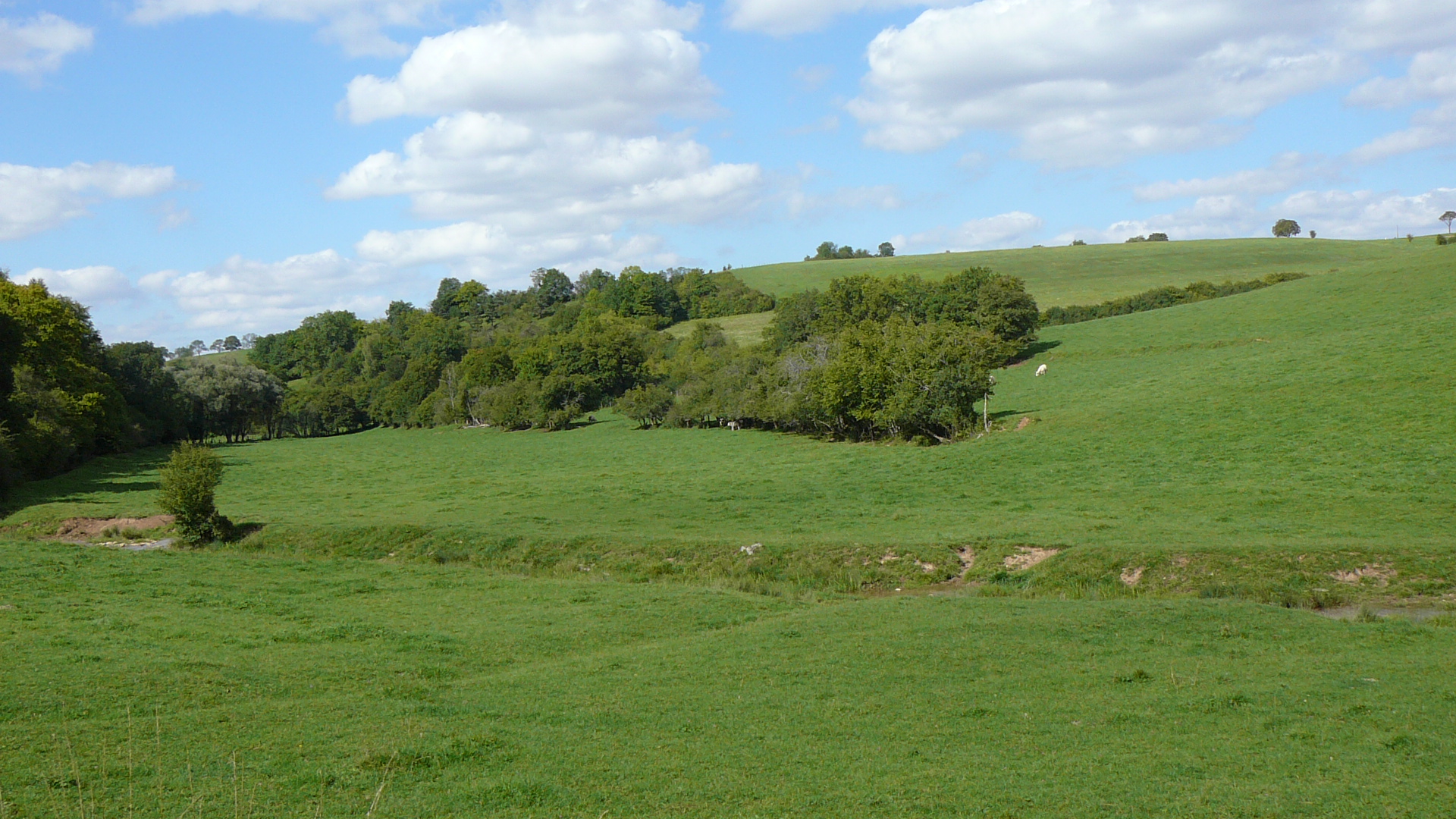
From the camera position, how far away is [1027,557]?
27.1m

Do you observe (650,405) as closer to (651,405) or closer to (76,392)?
(651,405)

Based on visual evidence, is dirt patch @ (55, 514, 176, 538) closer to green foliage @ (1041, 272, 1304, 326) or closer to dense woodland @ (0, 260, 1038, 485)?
dense woodland @ (0, 260, 1038, 485)

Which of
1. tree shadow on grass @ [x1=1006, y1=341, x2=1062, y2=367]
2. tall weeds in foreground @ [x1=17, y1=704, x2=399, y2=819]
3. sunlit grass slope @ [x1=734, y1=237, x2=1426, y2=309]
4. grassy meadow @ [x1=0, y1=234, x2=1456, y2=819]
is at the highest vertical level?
sunlit grass slope @ [x1=734, y1=237, x2=1426, y2=309]

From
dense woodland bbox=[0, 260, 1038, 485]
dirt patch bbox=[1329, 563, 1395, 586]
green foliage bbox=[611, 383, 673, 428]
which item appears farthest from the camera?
green foliage bbox=[611, 383, 673, 428]

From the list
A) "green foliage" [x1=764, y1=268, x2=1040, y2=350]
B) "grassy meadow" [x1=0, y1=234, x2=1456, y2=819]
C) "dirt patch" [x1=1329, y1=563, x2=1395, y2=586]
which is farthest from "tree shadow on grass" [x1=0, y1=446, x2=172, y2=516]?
"green foliage" [x1=764, y1=268, x2=1040, y2=350]

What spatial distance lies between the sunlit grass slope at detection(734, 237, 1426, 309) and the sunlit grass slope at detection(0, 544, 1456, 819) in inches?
3440

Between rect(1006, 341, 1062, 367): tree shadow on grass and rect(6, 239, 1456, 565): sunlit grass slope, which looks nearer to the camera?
rect(6, 239, 1456, 565): sunlit grass slope

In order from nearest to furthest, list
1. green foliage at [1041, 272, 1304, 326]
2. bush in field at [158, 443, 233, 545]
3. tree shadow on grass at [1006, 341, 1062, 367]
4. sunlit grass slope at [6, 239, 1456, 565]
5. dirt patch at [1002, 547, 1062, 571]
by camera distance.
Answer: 1. dirt patch at [1002, 547, 1062, 571]
2. sunlit grass slope at [6, 239, 1456, 565]
3. bush in field at [158, 443, 233, 545]
4. tree shadow on grass at [1006, 341, 1062, 367]
5. green foliage at [1041, 272, 1304, 326]

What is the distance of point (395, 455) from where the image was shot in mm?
77125

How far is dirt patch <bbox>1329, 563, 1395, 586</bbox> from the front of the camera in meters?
23.0

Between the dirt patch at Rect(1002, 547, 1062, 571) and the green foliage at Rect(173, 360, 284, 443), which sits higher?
the green foliage at Rect(173, 360, 284, 443)

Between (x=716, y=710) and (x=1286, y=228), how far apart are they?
637ft

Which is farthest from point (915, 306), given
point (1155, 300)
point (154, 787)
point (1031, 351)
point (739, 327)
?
point (154, 787)

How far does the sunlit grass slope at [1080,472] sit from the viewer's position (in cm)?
3097
